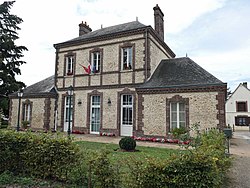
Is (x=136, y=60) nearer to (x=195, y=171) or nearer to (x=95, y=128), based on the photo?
(x=95, y=128)

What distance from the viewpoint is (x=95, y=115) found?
14469mm

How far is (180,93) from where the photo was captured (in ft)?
37.9

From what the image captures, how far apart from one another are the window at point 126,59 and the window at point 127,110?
1963 mm

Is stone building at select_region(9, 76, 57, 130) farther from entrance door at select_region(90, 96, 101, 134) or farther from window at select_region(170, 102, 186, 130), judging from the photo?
window at select_region(170, 102, 186, 130)

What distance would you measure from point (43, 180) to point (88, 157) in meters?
1.29

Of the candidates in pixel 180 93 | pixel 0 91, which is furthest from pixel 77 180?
pixel 0 91

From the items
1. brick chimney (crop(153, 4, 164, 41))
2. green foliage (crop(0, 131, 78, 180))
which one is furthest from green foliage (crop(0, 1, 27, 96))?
green foliage (crop(0, 131, 78, 180))

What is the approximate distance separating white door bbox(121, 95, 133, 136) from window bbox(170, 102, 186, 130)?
2675mm

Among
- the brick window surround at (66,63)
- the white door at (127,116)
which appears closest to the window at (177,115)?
the white door at (127,116)

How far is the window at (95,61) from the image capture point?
14773mm

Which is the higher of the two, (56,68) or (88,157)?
(56,68)

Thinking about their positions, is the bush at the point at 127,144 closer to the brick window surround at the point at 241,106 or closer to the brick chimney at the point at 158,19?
the brick chimney at the point at 158,19

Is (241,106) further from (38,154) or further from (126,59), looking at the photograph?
(38,154)

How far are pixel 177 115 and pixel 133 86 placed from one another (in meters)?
3.31
